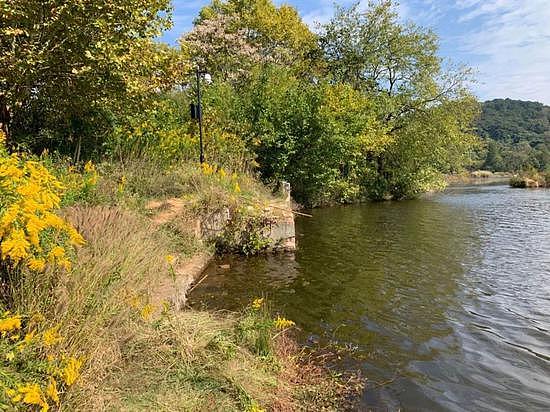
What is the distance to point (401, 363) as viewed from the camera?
4.31m

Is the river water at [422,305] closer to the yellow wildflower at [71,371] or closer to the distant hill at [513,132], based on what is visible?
the yellow wildflower at [71,371]

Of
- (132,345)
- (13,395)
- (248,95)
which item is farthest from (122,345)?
(248,95)

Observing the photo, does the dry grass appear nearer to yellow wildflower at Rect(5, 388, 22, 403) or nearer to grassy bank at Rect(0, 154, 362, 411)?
grassy bank at Rect(0, 154, 362, 411)

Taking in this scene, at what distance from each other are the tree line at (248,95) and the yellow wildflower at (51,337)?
5557 mm

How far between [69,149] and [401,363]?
8168mm

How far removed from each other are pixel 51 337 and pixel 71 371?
9.3 inches

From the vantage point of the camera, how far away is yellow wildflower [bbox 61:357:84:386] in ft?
7.42

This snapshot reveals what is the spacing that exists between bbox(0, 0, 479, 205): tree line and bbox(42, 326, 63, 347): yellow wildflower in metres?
5.56

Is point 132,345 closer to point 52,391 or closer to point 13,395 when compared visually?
point 52,391

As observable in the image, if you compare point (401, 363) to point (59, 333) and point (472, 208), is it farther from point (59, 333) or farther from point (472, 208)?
point (472, 208)

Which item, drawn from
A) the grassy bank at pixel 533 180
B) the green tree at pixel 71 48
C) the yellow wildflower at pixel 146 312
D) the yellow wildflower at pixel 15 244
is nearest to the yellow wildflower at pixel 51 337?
the yellow wildflower at pixel 15 244

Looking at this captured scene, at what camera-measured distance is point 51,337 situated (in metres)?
2.38

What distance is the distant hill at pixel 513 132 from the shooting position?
201ft

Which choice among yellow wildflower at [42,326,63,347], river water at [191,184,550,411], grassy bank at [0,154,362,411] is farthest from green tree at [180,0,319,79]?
yellow wildflower at [42,326,63,347]
